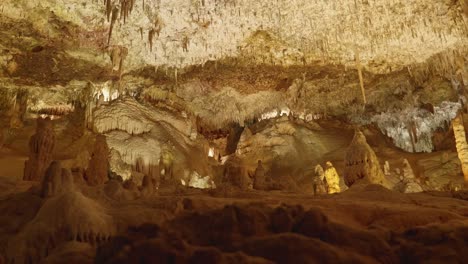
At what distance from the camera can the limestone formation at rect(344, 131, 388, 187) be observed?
48.0 feet

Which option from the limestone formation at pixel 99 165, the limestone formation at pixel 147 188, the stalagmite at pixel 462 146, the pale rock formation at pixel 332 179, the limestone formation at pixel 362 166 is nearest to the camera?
the limestone formation at pixel 147 188

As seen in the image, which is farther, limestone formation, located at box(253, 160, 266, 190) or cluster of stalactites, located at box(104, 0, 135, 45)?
cluster of stalactites, located at box(104, 0, 135, 45)

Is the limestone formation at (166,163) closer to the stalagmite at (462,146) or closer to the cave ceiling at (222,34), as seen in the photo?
the cave ceiling at (222,34)

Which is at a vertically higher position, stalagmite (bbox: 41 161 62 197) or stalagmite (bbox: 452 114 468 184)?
stalagmite (bbox: 452 114 468 184)

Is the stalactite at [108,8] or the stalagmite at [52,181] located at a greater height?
the stalactite at [108,8]

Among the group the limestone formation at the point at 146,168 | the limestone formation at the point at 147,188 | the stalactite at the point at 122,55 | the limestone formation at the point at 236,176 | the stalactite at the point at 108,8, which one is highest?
the stalactite at the point at 108,8

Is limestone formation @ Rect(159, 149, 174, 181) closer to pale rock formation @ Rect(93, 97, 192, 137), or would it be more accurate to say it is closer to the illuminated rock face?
pale rock formation @ Rect(93, 97, 192, 137)

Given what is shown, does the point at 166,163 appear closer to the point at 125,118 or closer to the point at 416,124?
the point at 125,118

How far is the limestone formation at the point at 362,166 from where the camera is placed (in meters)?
14.6

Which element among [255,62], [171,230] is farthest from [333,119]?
[171,230]

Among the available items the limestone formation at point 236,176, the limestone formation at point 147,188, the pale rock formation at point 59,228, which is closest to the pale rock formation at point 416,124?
the limestone formation at point 236,176

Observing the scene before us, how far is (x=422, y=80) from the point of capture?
83.0ft

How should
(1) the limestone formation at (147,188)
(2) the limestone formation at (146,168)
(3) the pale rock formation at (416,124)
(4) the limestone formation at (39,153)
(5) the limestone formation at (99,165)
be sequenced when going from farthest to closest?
(3) the pale rock formation at (416,124) → (2) the limestone formation at (146,168) → (5) the limestone formation at (99,165) → (4) the limestone formation at (39,153) → (1) the limestone formation at (147,188)

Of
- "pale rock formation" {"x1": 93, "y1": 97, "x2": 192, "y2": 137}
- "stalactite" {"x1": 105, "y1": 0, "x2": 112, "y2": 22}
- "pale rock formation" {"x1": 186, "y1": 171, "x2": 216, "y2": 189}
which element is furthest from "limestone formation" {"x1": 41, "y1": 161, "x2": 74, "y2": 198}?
"pale rock formation" {"x1": 93, "y1": 97, "x2": 192, "y2": 137}
